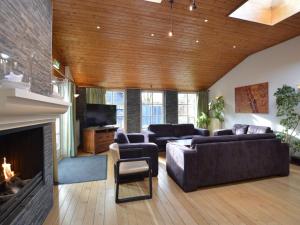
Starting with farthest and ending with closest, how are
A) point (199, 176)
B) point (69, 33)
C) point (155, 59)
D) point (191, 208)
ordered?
point (155, 59) → point (69, 33) → point (199, 176) → point (191, 208)

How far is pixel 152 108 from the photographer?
752 cm

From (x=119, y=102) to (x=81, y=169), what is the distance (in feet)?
11.9

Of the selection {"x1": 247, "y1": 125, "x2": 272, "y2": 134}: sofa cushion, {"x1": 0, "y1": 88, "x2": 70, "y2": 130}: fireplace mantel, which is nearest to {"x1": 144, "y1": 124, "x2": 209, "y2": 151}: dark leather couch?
{"x1": 247, "y1": 125, "x2": 272, "y2": 134}: sofa cushion

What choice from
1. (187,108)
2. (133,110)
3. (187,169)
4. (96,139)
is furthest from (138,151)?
(187,108)

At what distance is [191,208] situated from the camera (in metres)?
2.35

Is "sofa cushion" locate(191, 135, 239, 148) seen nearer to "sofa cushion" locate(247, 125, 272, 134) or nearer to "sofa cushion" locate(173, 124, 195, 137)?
"sofa cushion" locate(247, 125, 272, 134)

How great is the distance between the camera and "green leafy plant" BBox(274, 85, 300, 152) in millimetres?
4289

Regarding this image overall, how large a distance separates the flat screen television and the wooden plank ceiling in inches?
39.8

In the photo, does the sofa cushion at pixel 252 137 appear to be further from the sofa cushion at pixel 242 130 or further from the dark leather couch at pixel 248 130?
the sofa cushion at pixel 242 130

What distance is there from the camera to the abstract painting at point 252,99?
5.21 meters

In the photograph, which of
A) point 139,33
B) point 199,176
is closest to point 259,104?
point 199,176

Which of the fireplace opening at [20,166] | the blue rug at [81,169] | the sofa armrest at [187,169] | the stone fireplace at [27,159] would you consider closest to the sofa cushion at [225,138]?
the sofa armrest at [187,169]

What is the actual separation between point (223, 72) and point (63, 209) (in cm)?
641

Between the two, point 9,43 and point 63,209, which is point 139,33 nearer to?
point 9,43
